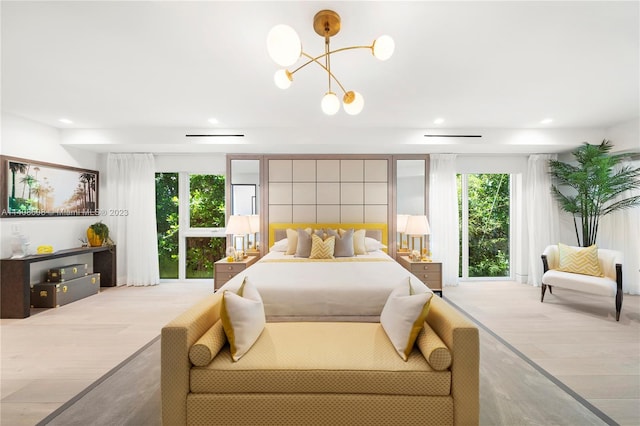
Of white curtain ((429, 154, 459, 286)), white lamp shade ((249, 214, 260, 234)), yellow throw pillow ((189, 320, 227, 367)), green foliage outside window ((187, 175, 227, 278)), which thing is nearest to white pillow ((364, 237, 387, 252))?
white curtain ((429, 154, 459, 286))

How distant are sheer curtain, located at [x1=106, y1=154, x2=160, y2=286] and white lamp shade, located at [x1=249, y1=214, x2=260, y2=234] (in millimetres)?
1790

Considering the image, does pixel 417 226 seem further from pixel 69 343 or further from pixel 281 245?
pixel 69 343

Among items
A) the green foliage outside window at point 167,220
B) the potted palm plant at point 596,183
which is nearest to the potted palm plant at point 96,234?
the green foliage outside window at point 167,220

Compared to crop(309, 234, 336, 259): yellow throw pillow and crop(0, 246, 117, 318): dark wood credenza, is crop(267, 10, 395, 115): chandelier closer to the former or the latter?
crop(309, 234, 336, 259): yellow throw pillow

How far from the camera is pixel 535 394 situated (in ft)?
6.57

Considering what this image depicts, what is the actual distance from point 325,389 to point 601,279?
3939 mm

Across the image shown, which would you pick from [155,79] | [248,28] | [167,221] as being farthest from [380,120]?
[167,221]

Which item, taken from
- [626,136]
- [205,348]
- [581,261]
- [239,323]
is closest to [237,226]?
[239,323]

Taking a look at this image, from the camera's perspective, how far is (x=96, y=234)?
462 cm

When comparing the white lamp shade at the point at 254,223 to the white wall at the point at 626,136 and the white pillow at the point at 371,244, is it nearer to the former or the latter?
the white pillow at the point at 371,244

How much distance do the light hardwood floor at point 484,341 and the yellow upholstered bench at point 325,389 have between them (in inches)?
23.0

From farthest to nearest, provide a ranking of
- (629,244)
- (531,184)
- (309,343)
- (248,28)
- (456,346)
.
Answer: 1. (531,184)
2. (629,244)
3. (248,28)
4. (309,343)
5. (456,346)

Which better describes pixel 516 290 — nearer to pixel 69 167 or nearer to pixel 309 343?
pixel 309 343

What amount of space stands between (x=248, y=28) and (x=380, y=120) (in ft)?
7.86
